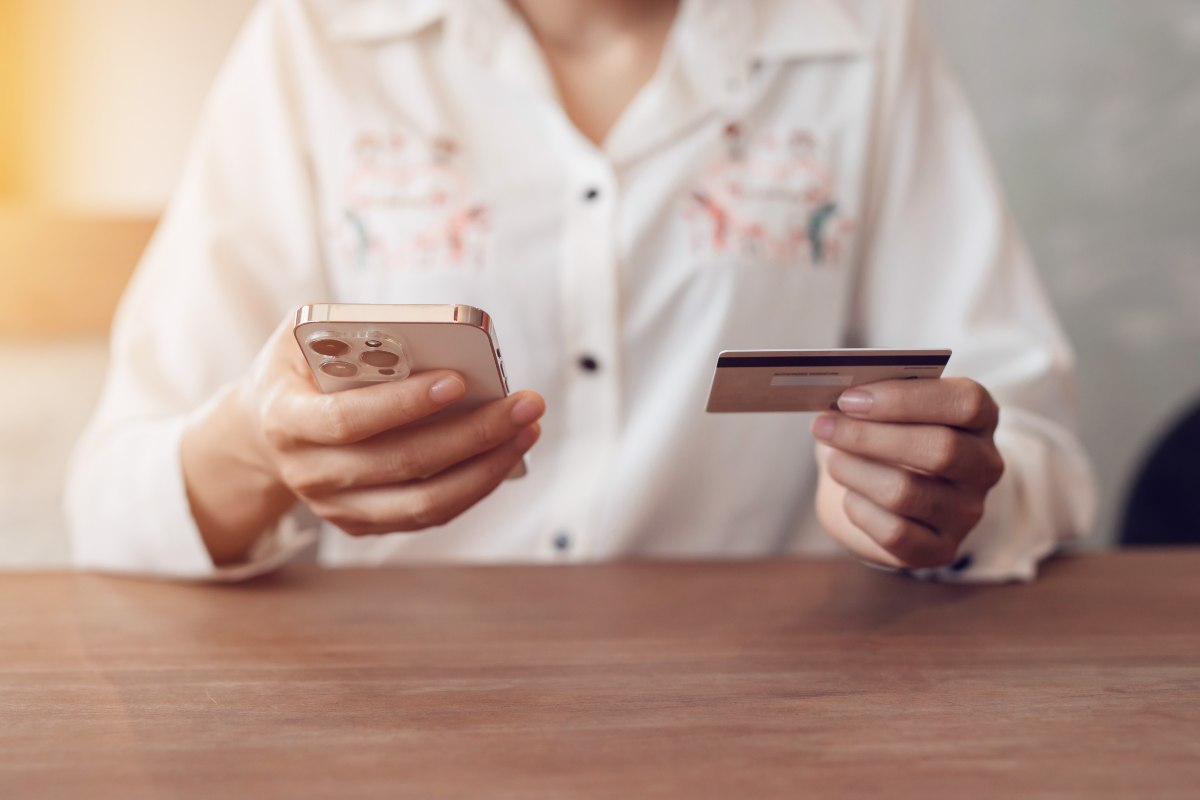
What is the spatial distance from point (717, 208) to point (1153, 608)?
1.40 feet

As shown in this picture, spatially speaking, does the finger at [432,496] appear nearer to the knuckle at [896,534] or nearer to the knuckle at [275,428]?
the knuckle at [275,428]

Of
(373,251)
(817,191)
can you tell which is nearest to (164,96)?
(373,251)

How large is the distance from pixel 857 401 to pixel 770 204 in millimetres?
348

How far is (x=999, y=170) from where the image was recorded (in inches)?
48.1

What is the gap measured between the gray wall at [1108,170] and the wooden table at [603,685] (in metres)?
0.73

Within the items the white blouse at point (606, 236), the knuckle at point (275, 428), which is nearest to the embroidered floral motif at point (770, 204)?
the white blouse at point (606, 236)

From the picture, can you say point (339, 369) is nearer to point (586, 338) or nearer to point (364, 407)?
point (364, 407)

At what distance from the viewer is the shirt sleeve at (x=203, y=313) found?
63cm

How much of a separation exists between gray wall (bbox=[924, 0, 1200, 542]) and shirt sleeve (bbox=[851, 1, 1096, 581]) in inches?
16.8

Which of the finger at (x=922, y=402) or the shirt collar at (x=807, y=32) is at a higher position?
the shirt collar at (x=807, y=32)

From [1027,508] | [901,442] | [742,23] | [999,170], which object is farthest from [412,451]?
[999,170]

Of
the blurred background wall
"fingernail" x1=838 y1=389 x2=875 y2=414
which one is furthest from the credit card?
the blurred background wall

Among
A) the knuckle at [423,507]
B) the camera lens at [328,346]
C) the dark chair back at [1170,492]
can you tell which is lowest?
the dark chair back at [1170,492]

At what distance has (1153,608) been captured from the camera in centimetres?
55
